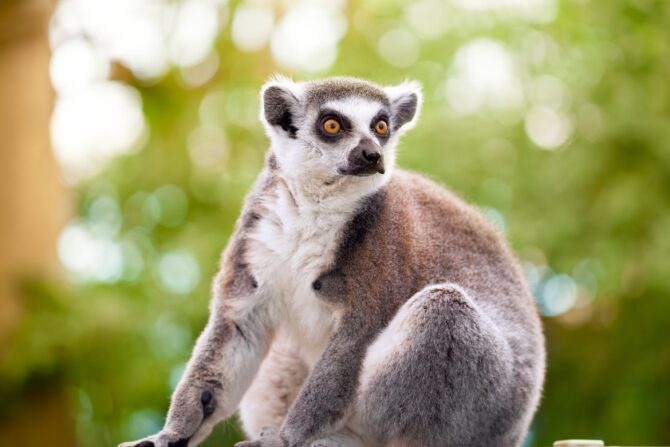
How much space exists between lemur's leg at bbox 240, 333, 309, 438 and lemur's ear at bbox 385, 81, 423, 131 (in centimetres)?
121

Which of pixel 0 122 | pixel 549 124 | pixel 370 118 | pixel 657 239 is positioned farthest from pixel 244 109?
pixel 370 118

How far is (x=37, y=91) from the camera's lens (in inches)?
458

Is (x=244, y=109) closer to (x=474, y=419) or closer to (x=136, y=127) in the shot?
(x=136, y=127)

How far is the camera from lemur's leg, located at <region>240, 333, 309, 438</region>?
16.1ft

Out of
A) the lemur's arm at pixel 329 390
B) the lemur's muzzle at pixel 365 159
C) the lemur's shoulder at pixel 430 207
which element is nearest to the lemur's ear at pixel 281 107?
the lemur's muzzle at pixel 365 159

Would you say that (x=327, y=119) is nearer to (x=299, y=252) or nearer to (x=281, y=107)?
(x=281, y=107)

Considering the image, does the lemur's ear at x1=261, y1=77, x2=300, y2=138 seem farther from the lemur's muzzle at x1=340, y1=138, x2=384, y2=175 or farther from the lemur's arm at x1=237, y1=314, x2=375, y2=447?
the lemur's arm at x1=237, y1=314, x2=375, y2=447

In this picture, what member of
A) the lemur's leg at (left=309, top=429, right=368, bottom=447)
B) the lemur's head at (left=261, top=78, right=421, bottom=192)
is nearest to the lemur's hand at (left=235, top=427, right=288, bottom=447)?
the lemur's leg at (left=309, top=429, right=368, bottom=447)

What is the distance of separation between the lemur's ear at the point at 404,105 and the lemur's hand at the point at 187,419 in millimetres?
1496

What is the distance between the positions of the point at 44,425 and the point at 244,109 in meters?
4.27

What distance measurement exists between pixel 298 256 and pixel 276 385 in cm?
88

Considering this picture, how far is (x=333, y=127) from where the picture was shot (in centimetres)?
443

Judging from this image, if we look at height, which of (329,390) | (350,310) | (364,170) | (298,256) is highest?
(364,170)

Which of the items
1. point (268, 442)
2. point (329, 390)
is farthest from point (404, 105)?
point (268, 442)
